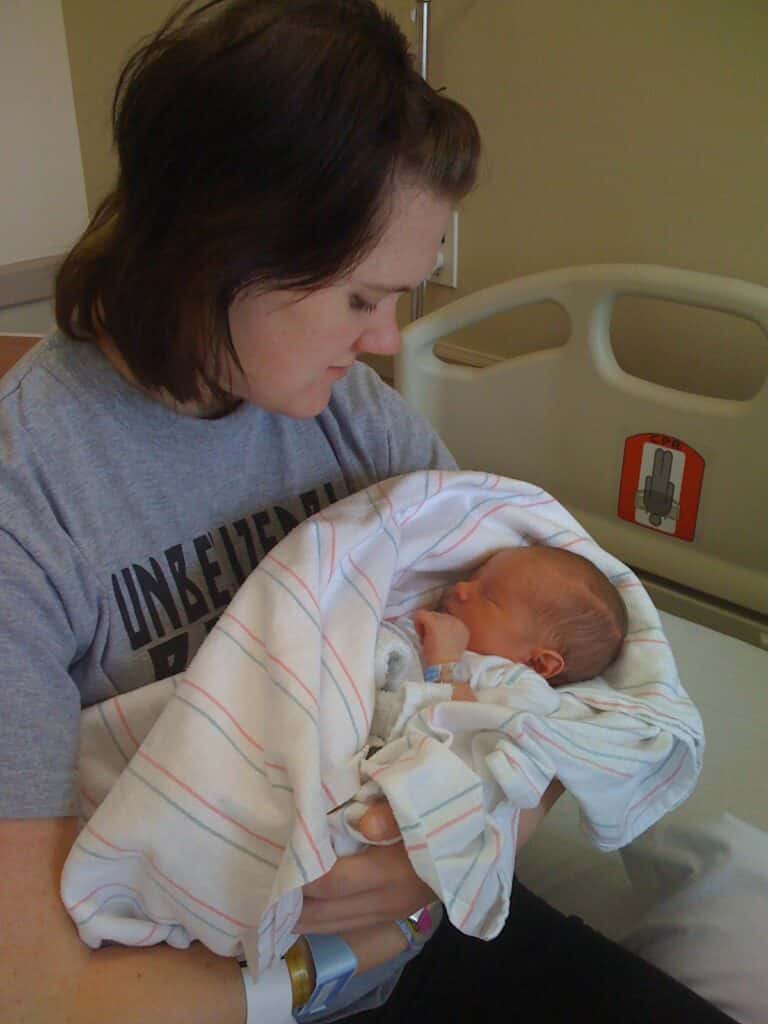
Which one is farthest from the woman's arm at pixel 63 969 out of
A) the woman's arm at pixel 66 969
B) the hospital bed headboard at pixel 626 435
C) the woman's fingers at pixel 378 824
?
the hospital bed headboard at pixel 626 435

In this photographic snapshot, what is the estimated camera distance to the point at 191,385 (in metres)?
1.05

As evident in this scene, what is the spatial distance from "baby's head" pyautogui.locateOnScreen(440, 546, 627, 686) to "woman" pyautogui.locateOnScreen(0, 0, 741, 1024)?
320 millimetres

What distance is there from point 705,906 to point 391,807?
1.78ft

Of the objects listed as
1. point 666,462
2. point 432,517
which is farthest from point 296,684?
point 666,462

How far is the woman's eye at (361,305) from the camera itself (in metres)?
1.02

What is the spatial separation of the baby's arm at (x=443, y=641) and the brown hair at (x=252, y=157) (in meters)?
0.42

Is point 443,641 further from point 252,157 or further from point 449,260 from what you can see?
point 449,260

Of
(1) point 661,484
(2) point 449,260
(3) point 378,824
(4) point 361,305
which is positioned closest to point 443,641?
(3) point 378,824

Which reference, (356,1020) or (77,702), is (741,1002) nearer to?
(356,1020)

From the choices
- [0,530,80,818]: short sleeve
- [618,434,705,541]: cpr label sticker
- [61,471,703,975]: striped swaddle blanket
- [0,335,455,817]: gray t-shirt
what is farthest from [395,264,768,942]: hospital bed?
[0,530,80,818]: short sleeve

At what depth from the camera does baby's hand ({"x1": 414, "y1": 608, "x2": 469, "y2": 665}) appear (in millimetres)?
1172

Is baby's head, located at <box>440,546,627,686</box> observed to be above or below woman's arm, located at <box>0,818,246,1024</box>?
above

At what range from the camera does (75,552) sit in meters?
1.01

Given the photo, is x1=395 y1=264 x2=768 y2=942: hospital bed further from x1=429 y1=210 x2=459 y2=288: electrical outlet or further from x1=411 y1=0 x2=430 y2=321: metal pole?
x1=429 y1=210 x2=459 y2=288: electrical outlet
